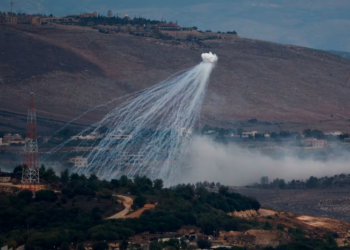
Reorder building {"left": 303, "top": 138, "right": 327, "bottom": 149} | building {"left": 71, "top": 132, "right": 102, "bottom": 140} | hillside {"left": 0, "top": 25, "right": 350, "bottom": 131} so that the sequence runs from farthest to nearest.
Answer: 1. hillside {"left": 0, "top": 25, "right": 350, "bottom": 131}
2. building {"left": 303, "top": 138, "right": 327, "bottom": 149}
3. building {"left": 71, "top": 132, "right": 102, "bottom": 140}

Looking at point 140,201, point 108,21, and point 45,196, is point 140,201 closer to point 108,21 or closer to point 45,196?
point 45,196

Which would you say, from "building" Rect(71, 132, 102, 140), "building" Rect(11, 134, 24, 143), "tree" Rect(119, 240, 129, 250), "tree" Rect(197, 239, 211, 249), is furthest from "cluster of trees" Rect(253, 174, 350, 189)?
"tree" Rect(119, 240, 129, 250)

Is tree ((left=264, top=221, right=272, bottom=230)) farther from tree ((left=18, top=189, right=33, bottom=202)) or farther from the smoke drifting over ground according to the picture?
the smoke drifting over ground

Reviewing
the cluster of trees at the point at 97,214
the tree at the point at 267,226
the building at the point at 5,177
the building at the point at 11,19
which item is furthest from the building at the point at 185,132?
the building at the point at 11,19

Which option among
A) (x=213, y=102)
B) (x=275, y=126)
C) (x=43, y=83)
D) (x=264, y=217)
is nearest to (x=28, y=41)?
(x=43, y=83)

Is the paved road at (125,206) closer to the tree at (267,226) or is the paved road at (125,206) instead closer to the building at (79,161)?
the tree at (267,226)

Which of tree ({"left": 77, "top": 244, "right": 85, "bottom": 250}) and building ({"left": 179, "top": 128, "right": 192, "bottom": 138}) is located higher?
building ({"left": 179, "top": 128, "right": 192, "bottom": 138})

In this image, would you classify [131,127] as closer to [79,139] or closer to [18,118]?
[79,139]

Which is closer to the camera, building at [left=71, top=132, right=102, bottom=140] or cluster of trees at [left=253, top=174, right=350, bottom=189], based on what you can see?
cluster of trees at [left=253, top=174, right=350, bottom=189]
